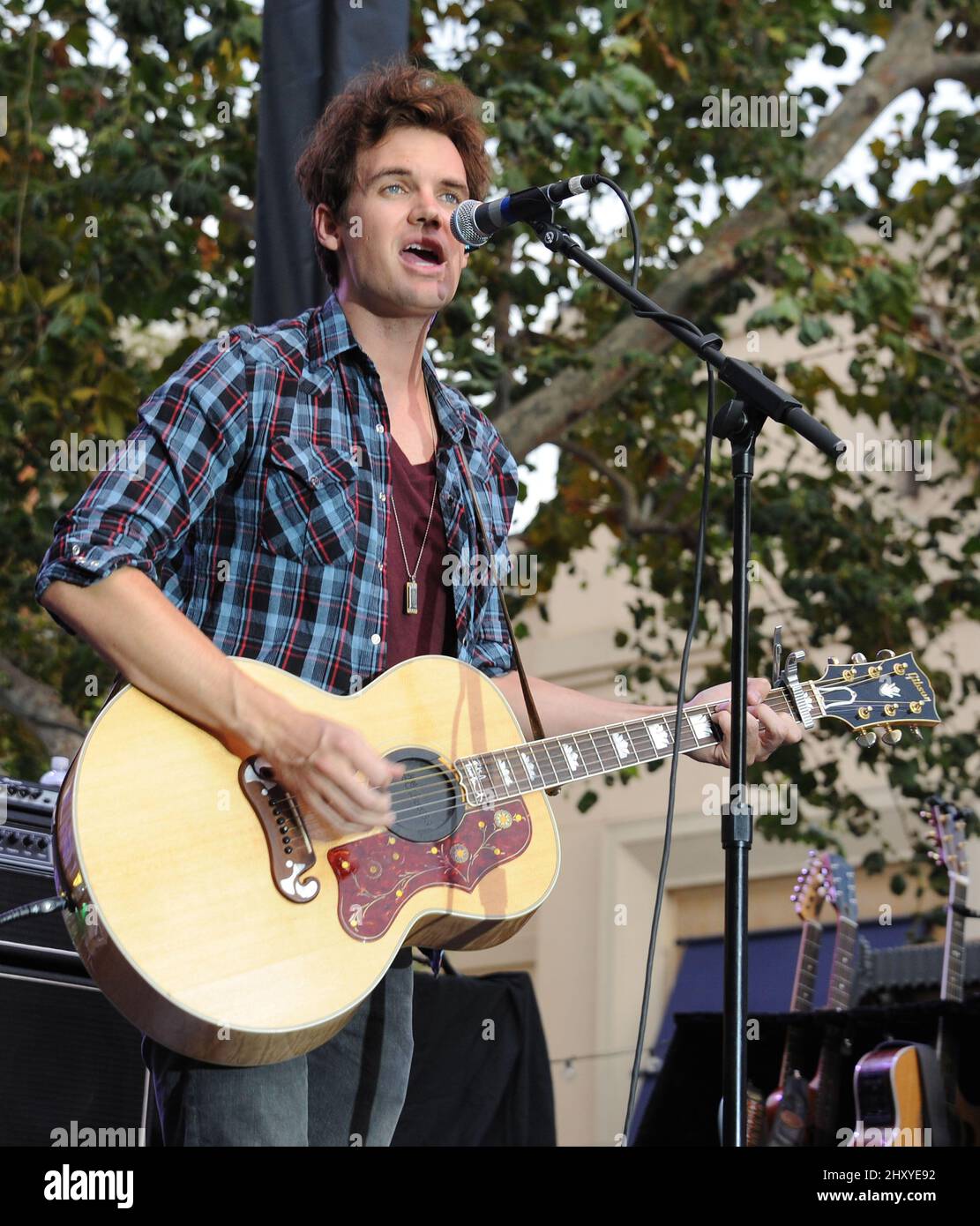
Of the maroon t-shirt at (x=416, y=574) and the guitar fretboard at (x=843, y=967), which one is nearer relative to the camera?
the maroon t-shirt at (x=416, y=574)

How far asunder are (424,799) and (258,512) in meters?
0.55

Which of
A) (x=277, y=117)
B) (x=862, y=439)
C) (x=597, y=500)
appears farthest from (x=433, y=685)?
(x=862, y=439)

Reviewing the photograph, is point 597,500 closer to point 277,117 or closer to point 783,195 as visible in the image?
point 783,195

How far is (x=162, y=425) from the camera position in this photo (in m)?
2.41

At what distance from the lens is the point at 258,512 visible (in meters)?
2.50

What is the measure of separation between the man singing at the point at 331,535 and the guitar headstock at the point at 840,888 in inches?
111

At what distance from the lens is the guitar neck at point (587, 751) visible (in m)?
2.60

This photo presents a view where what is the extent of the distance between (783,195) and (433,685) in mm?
4817

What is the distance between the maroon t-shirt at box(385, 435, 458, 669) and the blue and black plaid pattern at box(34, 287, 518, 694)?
44 mm

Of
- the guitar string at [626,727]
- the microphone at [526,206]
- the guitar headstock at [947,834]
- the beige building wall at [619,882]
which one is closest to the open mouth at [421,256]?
the microphone at [526,206]

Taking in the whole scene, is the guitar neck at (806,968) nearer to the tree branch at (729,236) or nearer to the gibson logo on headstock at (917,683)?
the tree branch at (729,236)

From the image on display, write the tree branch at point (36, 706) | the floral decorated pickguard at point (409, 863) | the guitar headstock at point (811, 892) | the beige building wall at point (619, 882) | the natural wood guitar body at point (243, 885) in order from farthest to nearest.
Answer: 1. the beige building wall at point (619, 882)
2. the tree branch at point (36, 706)
3. the guitar headstock at point (811, 892)
4. the floral decorated pickguard at point (409, 863)
5. the natural wood guitar body at point (243, 885)

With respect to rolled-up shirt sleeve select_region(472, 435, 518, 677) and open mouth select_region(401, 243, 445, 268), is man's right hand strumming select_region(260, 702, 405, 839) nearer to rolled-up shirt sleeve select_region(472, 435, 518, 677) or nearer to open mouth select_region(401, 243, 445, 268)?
rolled-up shirt sleeve select_region(472, 435, 518, 677)

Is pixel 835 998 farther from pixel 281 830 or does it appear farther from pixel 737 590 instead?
pixel 281 830
